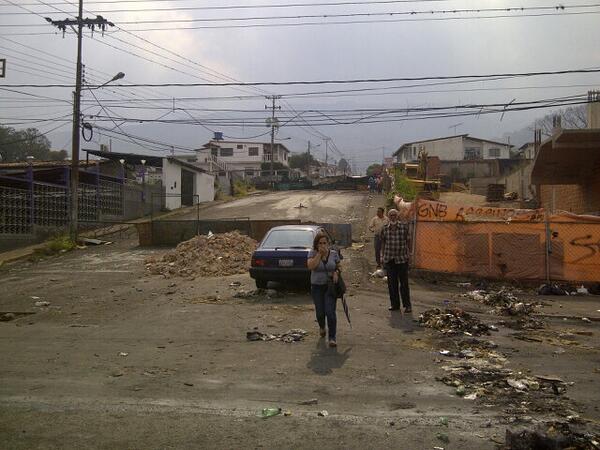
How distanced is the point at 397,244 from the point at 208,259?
790 cm

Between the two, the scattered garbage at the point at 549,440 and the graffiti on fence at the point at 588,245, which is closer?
the scattered garbage at the point at 549,440

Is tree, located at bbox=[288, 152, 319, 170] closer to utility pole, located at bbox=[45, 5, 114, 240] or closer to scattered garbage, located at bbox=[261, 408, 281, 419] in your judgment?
utility pole, located at bbox=[45, 5, 114, 240]

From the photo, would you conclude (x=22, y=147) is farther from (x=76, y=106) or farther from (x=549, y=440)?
(x=549, y=440)

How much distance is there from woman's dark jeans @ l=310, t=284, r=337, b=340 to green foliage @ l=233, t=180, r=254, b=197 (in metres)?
46.5

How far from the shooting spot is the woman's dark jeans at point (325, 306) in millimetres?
7934

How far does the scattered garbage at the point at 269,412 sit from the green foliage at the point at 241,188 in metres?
49.5

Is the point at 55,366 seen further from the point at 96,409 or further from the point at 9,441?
the point at 9,441

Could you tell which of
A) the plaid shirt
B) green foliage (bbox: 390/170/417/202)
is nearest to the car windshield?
the plaid shirt

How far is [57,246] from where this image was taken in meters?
23.4

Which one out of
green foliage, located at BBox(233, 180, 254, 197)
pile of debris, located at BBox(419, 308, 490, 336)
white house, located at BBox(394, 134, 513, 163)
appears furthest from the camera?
white house, located at BBox(394, 134, 513, 163)

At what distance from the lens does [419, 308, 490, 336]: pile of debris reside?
28.7 ft

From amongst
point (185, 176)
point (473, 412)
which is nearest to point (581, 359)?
point (473, 412)

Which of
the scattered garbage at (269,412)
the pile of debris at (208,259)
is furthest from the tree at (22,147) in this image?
the scattered garbage at (269,412)

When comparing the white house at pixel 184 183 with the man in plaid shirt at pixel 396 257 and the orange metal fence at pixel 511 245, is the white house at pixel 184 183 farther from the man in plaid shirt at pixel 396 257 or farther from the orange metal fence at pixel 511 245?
the man in plaid shirt at pixel 396 257
